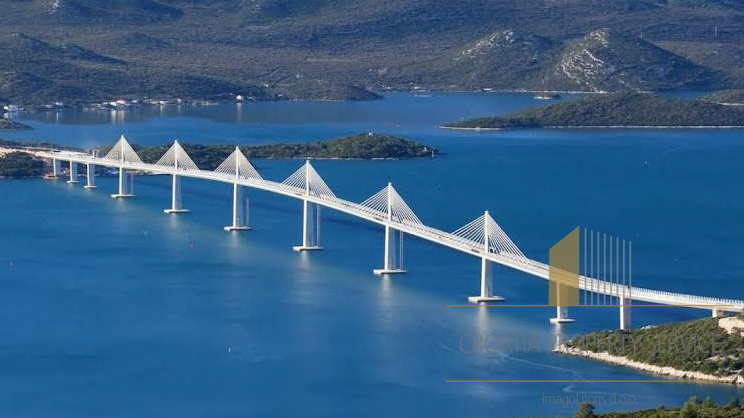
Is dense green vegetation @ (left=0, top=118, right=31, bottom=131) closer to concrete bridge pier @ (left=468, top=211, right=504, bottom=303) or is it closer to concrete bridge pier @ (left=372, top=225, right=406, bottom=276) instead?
concrete bridge pier @ (left=372, top=225, right=406, bottom=276)


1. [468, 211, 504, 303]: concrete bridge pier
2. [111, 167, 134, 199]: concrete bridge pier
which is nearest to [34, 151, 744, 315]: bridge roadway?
[468, 211, 504, 303]: concrete bridge pier

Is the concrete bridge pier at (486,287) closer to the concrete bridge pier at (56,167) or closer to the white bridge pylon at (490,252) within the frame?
the white bridge pylon at (490,252)

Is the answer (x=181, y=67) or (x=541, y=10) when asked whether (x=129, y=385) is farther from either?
(x=541, y=10)

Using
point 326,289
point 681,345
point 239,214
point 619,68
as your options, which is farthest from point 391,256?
point 619,68

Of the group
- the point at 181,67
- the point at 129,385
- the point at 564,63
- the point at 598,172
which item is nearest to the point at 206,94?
the point at 181,67

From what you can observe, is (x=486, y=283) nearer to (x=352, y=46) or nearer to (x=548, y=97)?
(x=548, y=97)
